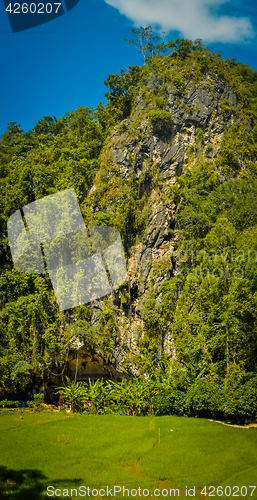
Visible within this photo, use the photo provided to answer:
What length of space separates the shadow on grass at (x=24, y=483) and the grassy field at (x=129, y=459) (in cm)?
2

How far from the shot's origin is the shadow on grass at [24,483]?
6.30 m

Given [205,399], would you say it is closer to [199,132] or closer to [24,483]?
[24,483]

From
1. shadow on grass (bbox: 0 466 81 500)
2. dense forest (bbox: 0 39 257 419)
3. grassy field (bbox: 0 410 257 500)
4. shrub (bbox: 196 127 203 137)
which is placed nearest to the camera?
shadow on grass (bbox: 0 466 81 500)

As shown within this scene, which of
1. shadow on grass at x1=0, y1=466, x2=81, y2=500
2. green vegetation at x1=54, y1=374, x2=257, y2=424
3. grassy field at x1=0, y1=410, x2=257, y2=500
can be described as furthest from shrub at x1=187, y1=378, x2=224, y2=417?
shadow on grass at x1=0, y1=466, x2=81, y2=500

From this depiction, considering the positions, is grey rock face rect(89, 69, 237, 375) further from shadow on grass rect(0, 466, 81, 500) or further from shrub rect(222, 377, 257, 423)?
shadow on grass rect(0, 466, 81, 500)

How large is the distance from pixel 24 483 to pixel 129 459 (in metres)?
2.62

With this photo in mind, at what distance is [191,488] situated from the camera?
22.9ft

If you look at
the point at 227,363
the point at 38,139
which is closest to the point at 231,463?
the point at 227,363

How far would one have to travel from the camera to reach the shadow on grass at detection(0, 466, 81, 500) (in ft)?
20.7

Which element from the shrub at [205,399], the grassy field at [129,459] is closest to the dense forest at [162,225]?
the shrub at [205,399]

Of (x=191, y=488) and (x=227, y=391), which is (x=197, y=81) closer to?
(x=227, y=391)

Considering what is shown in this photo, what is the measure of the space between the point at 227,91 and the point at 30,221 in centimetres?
1655

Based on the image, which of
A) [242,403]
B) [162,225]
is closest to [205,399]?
[242,403]

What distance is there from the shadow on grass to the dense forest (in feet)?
23.1
